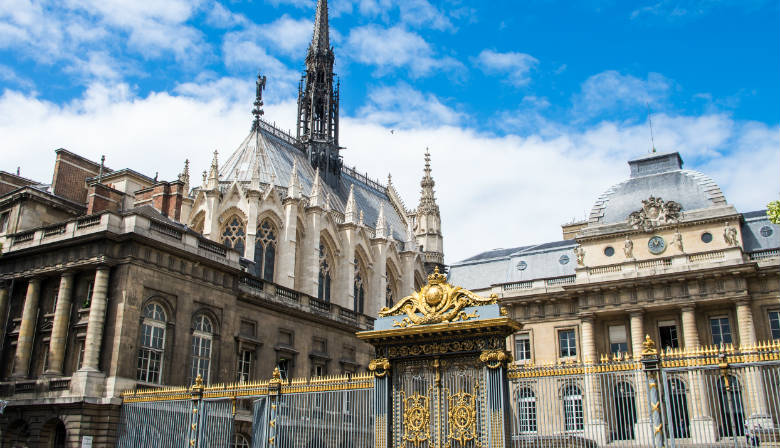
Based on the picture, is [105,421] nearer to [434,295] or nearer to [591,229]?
[434,295]

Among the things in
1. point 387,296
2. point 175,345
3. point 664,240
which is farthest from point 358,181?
point 175,345

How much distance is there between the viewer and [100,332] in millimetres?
22703

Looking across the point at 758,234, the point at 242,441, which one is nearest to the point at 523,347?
the point at 758,234

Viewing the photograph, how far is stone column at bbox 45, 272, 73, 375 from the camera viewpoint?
2328cm

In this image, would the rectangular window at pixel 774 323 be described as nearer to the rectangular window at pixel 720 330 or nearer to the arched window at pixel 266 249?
the rectangular window at pixel 720 330

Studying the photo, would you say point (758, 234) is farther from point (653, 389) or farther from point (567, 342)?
point (653, 389)

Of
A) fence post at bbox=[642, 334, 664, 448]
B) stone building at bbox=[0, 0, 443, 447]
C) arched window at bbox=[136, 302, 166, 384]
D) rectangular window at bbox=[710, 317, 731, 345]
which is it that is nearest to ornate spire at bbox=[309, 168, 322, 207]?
stone building at bbox=[0, 0, 443, 447]

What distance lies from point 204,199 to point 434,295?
29.3 metres

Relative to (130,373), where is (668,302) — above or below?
above

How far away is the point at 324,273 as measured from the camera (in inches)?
1756

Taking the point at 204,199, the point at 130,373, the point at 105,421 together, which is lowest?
the point at 105,421

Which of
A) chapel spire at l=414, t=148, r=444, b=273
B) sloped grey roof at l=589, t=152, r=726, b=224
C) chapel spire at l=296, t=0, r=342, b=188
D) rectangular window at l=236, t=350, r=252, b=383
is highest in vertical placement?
chapel spire at l=296, t=0, r=342, b=188

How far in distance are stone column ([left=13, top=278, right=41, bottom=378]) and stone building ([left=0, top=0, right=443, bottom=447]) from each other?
0.04 metres

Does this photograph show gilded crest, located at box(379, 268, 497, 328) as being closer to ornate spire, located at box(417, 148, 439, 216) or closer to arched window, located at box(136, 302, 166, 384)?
arched window, located at box(136, 302, 166, 384)
